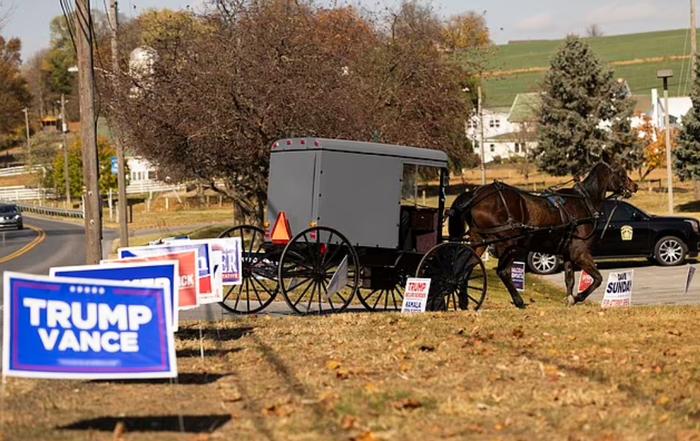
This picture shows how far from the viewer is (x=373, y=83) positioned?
39.0m

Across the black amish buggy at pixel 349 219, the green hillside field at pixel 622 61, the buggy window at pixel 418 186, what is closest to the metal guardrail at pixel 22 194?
the green hillside field at pixel 622 61

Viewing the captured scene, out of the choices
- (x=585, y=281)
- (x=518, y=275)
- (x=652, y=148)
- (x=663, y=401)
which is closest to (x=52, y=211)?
(x=652, y=148)

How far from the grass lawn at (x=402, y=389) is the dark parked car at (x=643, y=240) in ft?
59.8

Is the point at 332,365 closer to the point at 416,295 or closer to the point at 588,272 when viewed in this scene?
the point at 416,295

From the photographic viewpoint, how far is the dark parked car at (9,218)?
201 ft

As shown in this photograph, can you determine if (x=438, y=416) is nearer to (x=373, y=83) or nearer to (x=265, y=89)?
(x=265, y=89)

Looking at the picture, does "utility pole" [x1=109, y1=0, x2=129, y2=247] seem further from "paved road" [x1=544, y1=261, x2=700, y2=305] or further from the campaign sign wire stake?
the campaign sign wire stake

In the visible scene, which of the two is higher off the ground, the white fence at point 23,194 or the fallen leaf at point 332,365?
the white fence at point 23,194

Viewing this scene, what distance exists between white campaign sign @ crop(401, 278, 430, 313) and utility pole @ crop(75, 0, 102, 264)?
6336 millimetres

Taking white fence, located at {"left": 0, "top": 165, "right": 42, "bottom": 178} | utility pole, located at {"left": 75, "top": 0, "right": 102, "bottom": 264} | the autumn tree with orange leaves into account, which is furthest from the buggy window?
white fence, located at {"left": 0, "top": 165, "right": 42, "bottom": 178}

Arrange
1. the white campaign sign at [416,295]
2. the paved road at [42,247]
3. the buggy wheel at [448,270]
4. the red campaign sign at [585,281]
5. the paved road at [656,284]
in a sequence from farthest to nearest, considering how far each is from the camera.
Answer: the paved road at [42,247]
the paved road at [656,284]
the red campaign sign at [585,281]
the buggy wheel at [448,270]
the white campaign sign at [416,295]

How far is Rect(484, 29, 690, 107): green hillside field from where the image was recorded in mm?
126044

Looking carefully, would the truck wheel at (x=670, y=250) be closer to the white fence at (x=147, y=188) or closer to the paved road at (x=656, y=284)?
the paved road at (x=656, y=284)

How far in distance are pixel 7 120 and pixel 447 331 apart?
4716 inches
